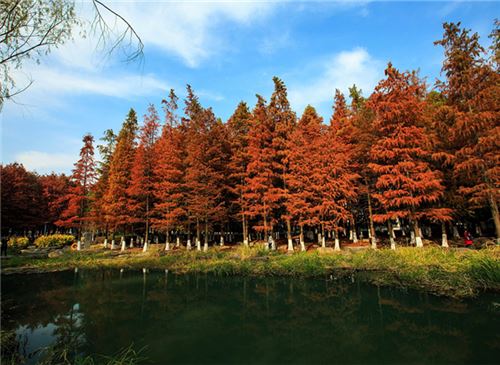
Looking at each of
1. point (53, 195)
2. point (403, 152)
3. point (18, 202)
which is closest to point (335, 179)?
point (403, 152)

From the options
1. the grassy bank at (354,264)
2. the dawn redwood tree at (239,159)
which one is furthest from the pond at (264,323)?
the dawn redwood tree at (239,159)

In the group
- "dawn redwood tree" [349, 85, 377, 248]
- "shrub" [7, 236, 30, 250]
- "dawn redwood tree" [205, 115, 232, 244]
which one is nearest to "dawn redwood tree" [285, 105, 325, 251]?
"dawn redwood tree" [349, 85, 377, 248]

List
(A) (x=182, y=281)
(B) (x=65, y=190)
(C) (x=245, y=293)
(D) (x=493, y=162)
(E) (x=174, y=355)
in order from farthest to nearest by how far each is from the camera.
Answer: (B) (x=65, y=190)
(D) (x=493, y=162)
(A) (x=182, y=281)
(C) (x=245, y=293)
(E) (x=174, y=355)

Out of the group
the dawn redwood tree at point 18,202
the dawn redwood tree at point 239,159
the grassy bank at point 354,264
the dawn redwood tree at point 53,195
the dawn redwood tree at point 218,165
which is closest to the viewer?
the grassy bank at point 354,264

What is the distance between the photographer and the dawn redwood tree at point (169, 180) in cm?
2727

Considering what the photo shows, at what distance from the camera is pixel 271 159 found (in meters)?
25.8

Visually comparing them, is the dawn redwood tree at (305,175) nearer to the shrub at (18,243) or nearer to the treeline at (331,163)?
the treeline at (331,163)

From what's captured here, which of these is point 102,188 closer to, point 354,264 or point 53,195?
point 53,195

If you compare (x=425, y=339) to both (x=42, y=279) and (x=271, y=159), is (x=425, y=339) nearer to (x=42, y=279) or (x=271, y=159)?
(x=271, y=159)

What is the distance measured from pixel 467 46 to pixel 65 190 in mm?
58524

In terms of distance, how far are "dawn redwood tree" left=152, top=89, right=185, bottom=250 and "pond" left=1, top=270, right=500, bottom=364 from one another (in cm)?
1288

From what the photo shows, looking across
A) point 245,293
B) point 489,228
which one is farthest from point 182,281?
point 489,228

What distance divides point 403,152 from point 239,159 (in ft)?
47.9

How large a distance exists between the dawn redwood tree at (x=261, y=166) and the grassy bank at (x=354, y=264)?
4.52 m
